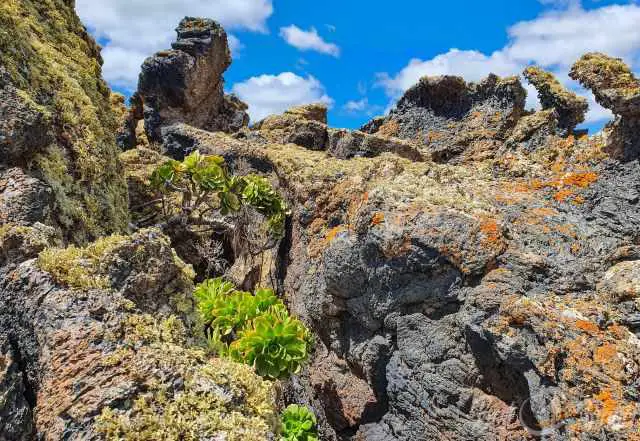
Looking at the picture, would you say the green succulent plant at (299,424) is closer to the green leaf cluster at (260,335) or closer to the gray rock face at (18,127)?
the green leaf cluster at (260,335)

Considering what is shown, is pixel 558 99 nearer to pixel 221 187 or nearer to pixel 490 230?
pixel 490 230

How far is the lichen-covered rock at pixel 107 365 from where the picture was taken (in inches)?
117

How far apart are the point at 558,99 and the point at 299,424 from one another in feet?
27.5

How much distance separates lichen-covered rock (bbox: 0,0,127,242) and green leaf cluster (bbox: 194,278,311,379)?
2365 millimetres

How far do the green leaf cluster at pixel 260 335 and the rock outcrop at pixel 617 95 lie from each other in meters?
5.74

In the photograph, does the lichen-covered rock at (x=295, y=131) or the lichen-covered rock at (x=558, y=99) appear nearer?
the lichen-covered rock at (x=558, y=99)

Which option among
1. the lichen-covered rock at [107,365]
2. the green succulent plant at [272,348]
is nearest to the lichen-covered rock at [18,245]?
the lichen-covered rock at [107,365]

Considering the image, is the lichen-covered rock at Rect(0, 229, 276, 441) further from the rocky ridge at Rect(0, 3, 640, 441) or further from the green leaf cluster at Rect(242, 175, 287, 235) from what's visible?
the green leaf cluster at Rect(242, 175, 287, 235)

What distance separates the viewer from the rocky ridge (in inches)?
127

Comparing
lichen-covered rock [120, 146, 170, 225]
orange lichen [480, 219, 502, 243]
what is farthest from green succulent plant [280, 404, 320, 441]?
lichen-covered rock [120, 146, 170, 225]

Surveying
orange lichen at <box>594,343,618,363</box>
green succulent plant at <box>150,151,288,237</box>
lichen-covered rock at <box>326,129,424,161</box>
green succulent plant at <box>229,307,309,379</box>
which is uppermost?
lichen-covered rock at <box>326,129,424,161</box>

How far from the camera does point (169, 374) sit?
126 inches

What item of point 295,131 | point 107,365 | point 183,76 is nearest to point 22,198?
point 107,365

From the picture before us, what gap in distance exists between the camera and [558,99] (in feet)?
33.5
